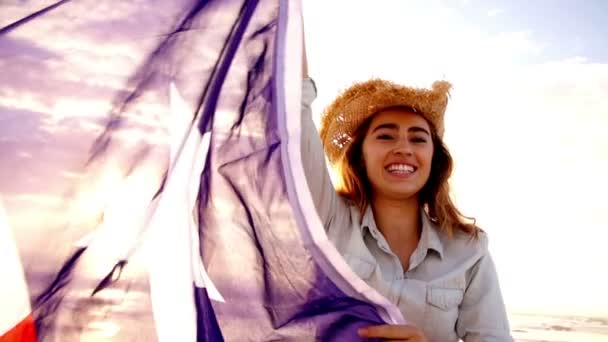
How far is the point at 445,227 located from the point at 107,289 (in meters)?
1.78

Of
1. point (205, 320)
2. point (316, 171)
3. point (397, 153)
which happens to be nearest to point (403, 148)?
point (397, 153)

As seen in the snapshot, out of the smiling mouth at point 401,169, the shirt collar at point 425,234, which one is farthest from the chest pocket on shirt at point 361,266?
the smiling mouth at point 401,169

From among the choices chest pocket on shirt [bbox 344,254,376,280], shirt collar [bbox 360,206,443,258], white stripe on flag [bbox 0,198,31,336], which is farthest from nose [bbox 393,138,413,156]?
white stripe on flag [bbox 0,198,31,336]

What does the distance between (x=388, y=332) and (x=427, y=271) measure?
902mm

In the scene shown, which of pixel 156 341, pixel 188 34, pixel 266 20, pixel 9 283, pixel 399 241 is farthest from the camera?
pixel 399 241

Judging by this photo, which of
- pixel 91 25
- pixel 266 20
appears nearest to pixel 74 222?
pixel 91 25

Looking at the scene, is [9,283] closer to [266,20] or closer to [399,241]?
[266,20]

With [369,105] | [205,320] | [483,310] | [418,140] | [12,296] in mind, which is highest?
[369,105]

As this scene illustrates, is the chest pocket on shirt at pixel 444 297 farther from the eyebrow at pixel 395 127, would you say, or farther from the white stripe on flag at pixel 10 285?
the white stripe on flag at pixel 10 285

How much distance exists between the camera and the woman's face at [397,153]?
9.86 ft

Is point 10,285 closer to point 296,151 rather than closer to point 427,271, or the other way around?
point 296,151

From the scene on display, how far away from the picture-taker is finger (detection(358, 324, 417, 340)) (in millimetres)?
2076

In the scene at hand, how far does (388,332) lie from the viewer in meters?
2.09

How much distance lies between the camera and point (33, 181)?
1.62 m
